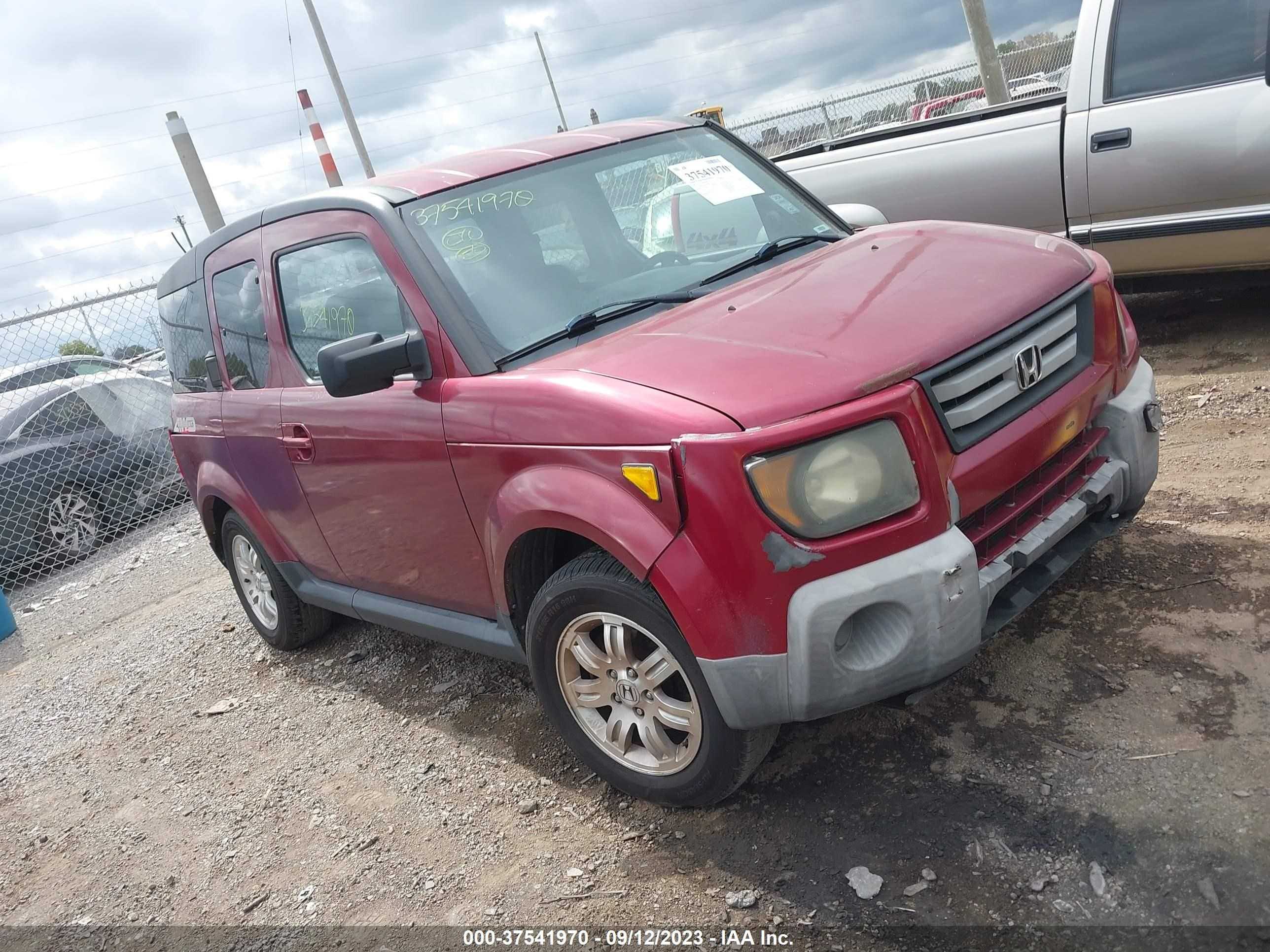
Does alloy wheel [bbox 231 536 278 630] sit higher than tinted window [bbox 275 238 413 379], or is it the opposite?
tinted window [bbox 275 238 413 379]

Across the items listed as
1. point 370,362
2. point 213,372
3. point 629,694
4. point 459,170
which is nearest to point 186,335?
point 213,372

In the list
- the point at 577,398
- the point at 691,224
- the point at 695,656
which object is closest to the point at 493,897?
the point at 695,656

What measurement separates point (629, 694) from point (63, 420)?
298 inches

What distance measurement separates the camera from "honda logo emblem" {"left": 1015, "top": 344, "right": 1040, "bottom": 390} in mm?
2678

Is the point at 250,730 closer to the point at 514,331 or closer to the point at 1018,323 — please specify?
the point at 514,331

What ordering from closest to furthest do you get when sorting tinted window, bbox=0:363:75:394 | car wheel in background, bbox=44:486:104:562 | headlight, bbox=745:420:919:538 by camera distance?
headlight, bbox=745:420:919:538, car wheel in background, bbox=44:486:104:562, tinted window, bbox=0:363:75:394

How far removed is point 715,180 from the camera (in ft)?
12.3

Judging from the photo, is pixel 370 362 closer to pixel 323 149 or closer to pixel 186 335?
pixel 186 335

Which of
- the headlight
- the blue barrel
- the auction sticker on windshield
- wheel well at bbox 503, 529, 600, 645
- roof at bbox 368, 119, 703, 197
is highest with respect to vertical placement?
roof at bbox 368, 119, 703, 197

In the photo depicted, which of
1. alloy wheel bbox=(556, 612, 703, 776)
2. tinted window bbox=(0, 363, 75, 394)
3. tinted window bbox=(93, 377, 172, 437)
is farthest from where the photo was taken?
tinted window bbox=(93, 377, 172, 437)

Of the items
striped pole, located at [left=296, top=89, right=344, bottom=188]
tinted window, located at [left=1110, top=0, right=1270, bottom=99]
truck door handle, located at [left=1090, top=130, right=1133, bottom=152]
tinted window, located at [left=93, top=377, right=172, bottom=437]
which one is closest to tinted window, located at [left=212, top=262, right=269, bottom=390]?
truck door handle, located at [left=1090, top=130, right=1133, bottom=152]

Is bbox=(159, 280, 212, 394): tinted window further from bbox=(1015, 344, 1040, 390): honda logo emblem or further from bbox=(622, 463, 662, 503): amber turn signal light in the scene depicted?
bbox=(1015, 344, 1040, 390): honda logo emblem

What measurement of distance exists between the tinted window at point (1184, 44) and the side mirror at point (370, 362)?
14.0 feet

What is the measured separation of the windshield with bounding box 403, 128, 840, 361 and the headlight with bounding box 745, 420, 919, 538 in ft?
3.23
